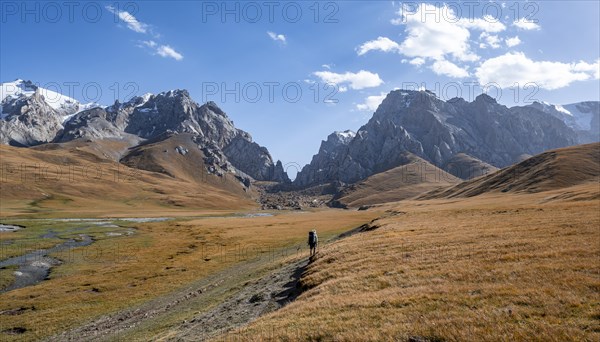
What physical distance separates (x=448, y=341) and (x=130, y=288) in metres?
46.7

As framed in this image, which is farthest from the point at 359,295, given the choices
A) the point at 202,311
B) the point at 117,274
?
the point at 117,274

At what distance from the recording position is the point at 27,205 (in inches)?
7741

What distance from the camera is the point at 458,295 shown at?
21.1m

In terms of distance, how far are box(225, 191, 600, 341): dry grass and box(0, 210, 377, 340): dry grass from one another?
25169 mm

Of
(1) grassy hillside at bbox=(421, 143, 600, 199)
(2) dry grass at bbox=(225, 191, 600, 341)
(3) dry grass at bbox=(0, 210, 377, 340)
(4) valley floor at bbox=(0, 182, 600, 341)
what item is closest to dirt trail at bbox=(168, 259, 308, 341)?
(4) valley floor at bbox=(0, 182, 600, 341)

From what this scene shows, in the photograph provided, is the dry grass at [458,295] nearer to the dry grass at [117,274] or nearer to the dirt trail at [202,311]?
the dirt trail at [202,311]

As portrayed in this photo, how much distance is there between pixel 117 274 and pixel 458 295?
5421cm

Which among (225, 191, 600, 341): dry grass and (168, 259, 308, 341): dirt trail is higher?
(225, 191, 600, 341): dry grass

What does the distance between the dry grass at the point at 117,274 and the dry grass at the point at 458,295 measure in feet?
82.6

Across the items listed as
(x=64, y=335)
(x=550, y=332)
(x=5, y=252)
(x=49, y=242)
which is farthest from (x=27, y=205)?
(x=550, y=332)

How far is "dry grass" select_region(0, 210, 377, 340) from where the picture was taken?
133 feet

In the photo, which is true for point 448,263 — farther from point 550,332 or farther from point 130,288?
point 130,288

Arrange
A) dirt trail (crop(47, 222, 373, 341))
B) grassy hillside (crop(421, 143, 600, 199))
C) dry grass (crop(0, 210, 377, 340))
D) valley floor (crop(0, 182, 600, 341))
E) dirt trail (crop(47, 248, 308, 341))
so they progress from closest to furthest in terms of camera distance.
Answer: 1. valley floor (crop(0, 182, 600, 341))
2. dirt trail (crop(47, 222, 373, 341))
3. dirt trail (crop(47, 248, 308, 341))
4. dry grass (crop(0, 210, 377, 340))
5. grassy hillside (crop(421, 143, 600, 199))

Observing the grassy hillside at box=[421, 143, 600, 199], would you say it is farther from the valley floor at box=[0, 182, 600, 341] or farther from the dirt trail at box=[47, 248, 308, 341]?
the dirt trail at box=[47, 248, 308, 341]
